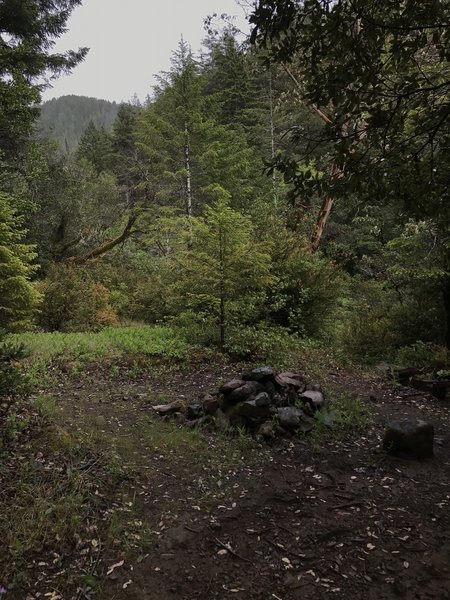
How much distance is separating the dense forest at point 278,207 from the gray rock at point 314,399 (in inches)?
80.3

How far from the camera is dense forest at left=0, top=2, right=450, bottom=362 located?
2746mm

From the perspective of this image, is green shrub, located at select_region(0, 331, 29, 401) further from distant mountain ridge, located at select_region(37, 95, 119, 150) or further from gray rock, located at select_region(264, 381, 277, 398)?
distant mountain ridge, located at select_region(37, 95, 119, 150)

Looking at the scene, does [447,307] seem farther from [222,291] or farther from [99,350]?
[99,350]

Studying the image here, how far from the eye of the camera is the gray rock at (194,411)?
5.66m

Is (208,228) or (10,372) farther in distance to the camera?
(208,228)

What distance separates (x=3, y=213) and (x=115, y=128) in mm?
28078

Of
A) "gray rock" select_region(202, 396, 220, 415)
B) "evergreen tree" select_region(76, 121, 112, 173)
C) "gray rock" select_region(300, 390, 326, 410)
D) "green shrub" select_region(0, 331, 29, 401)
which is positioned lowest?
"gray rock" select_region(202, 396, 220, 415)

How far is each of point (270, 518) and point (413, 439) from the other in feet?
6.57

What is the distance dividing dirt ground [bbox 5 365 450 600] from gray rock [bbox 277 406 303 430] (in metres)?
0.26

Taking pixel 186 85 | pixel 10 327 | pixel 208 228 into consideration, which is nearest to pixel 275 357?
pixel 208 228

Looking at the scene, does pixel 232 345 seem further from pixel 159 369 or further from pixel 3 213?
pixel 3 213

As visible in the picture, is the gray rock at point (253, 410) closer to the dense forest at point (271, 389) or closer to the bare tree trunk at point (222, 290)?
the dense forest at point (271, 389)

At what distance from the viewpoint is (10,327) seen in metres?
10.3

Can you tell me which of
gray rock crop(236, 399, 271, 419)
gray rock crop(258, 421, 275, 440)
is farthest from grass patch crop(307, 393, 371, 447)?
gray rock crop(236, 399, 271, 419)
